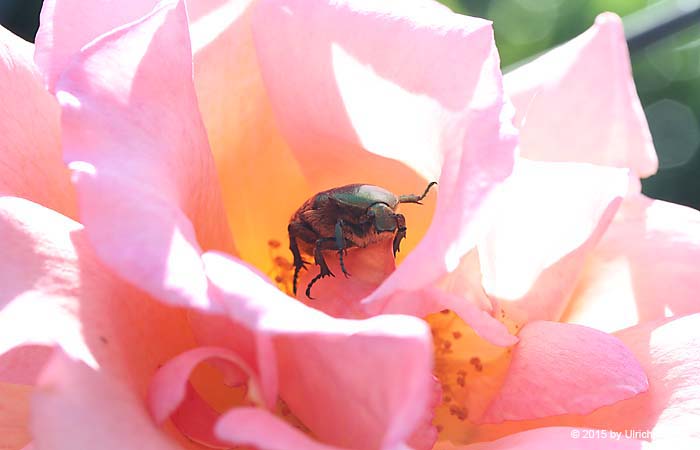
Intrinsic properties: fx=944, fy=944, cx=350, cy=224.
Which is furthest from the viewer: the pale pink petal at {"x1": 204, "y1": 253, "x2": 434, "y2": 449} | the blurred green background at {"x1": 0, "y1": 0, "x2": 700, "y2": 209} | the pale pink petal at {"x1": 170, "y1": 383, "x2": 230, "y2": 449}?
the blurred green background at {"x1": 0, "y1": 0, "x2": 700, "y2": 209}

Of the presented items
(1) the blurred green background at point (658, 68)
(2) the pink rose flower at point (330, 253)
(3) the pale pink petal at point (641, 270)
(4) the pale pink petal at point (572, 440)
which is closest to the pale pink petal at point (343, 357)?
(2) the pink rose flower at point (330, 253)

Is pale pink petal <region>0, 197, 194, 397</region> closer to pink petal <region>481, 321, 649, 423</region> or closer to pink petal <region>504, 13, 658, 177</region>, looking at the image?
pink petal <region>481, 321, 649, 423</region>

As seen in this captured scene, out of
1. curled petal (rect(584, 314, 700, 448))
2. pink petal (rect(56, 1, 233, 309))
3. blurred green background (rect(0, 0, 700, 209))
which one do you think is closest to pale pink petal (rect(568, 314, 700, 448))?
curled petal (rect(584, 314, 700, 448))

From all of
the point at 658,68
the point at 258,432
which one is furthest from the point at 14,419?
the point at 658,68

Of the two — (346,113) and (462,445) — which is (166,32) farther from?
(462,445)

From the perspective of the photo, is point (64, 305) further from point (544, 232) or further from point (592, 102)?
point (592, 102)

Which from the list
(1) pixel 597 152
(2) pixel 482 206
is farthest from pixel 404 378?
(1) pixel 597 152
